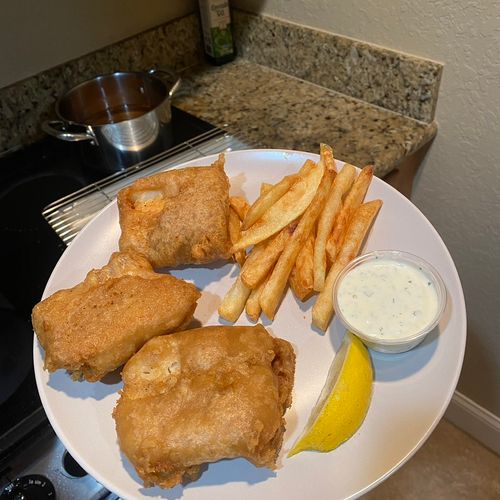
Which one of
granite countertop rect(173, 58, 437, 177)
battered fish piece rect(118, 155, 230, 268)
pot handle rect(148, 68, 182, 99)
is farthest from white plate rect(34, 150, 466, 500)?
pot handle rect(148, 68, 182, 99)

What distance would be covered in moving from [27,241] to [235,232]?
772 millimetres

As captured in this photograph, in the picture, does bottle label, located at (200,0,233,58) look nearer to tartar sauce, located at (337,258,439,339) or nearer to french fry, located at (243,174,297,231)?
french fry, located at (243,174,297,231)

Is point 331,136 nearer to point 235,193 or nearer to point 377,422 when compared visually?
point 235,193

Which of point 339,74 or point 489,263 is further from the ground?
point 339,74

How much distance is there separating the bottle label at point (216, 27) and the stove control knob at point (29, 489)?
1.92 m

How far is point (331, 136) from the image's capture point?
1978 mm

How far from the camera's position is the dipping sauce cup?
49.5 inches

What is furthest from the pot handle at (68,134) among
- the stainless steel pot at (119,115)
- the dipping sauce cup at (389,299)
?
the dipping sauce cup at (389,299)

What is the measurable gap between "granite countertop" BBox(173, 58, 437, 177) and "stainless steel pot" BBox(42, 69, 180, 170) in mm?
244

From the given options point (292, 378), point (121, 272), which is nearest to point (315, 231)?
point (292, 378)

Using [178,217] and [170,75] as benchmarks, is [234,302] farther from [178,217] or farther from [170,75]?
[170,75]

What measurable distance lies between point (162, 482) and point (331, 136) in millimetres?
1365

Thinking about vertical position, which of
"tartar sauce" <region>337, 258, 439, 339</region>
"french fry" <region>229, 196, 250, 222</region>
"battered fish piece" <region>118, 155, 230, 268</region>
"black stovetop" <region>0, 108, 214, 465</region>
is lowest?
"black stovetop" <region>0, 108, 214, 465</region>

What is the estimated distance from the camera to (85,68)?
2.21 meters
